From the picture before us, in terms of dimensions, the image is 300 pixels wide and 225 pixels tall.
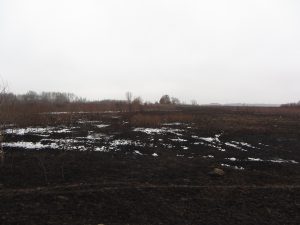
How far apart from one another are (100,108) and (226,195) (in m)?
33.5

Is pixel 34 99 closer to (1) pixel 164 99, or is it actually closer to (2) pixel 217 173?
(1) pixel 164 99

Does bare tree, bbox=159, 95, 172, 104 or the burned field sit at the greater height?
bare tree, bbox=159, 95, 172, 104

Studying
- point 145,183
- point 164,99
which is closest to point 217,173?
point 145,183

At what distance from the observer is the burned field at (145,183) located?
19.8 feet

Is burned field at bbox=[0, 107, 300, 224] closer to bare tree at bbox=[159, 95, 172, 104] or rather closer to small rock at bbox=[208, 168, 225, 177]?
small rock at bbox=[208, 168, 225, 177]

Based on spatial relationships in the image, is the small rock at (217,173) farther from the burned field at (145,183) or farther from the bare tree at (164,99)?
the bare tree at (164,99)

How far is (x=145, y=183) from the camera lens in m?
7.79

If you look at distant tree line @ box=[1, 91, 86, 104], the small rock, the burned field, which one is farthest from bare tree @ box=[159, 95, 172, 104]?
the small rock

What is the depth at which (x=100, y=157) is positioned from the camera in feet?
34.5

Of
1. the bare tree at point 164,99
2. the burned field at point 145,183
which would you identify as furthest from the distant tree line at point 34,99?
the bare tree at point 164,99

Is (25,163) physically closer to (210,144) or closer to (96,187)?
(96,187)

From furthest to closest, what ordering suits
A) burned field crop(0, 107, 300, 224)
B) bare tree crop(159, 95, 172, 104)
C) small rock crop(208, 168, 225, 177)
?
bare tree crop(159, 95, 172, 104) → small rock crop(208, 168, 225, 177) → burned field crop(0, 107, 300, 224)

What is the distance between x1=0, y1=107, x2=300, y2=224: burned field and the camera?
6023 mm

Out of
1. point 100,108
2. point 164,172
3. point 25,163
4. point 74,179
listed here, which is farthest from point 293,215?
point 100,108
